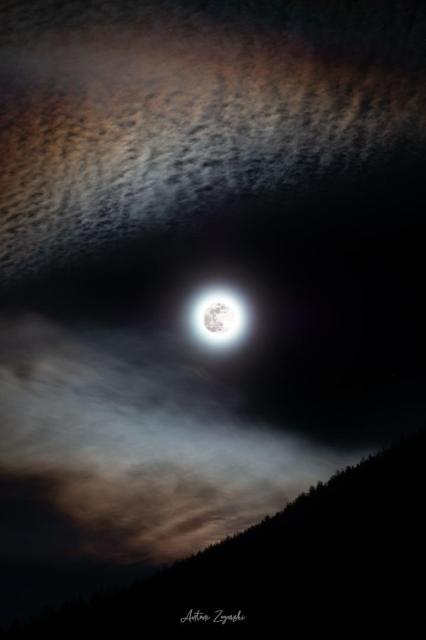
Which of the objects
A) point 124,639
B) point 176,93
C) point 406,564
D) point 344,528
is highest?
point 176,93

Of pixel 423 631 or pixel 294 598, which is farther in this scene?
pixel 294 598

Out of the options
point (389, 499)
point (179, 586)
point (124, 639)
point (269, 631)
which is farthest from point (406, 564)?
point (179, 586)

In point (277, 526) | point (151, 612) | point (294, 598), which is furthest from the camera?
point (277, 526)

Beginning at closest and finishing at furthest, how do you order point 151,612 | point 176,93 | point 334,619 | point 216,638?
point 176,93 < point 334,619 < point 216,638 < point 151,612

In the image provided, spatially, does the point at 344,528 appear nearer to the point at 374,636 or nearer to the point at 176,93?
the point at 374,636
